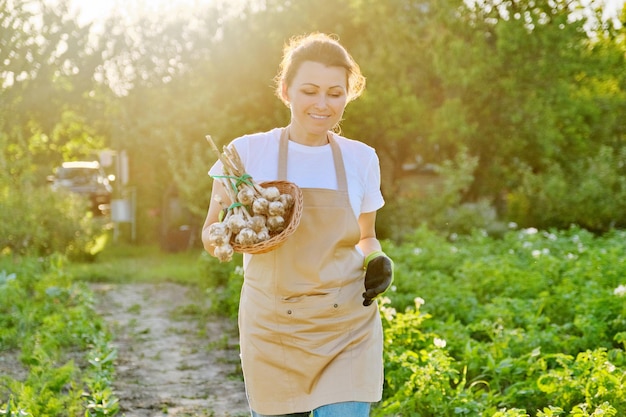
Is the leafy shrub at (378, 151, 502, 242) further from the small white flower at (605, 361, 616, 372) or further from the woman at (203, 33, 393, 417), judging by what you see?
the woman at (203, 33, 393, 417)

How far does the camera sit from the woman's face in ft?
9.81

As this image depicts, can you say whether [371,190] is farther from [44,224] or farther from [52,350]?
[44,224]

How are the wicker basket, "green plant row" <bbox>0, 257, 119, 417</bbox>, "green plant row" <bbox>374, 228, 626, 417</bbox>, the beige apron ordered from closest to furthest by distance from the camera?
1. the wicker basket
2. the beige apron
3. "green plant row" <bbox>374, 228, 626, 417</bbox>
4. "green plant row" <bbox>0, 257, 119, 417</bbox>

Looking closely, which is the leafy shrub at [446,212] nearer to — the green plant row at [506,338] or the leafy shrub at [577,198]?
the leafy shrub at [577,198]

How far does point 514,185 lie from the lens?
17.4m

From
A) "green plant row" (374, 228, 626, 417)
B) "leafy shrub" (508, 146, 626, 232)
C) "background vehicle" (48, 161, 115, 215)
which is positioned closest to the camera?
"green plant row" (374, 228, 626, 417)

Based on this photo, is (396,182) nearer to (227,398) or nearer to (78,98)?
(78,98)

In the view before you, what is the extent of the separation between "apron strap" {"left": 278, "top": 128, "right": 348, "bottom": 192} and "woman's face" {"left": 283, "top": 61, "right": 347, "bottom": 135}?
8 cm

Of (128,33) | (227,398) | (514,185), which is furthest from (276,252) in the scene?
(128,33)

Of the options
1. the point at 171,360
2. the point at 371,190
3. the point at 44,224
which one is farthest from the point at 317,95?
the point at 44,224

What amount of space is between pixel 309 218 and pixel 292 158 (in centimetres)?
22

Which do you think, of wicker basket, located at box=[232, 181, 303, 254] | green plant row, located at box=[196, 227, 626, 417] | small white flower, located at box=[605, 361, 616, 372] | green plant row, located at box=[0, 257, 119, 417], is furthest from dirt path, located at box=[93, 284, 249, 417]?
wicker basket, located at box=[232, 181, 303, 254]

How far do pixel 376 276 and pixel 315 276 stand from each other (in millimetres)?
192

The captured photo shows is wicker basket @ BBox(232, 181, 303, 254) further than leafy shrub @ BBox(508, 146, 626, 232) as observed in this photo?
No
